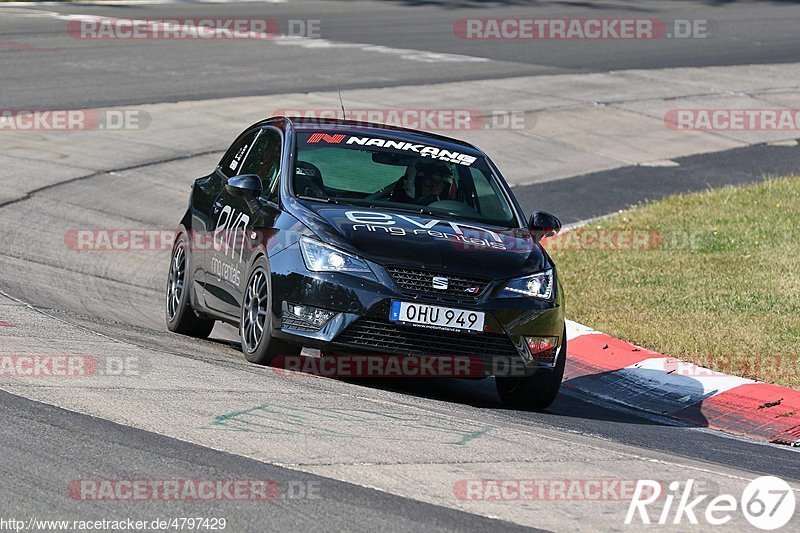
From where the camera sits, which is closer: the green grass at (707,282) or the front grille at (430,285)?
the front grille at (430,285)

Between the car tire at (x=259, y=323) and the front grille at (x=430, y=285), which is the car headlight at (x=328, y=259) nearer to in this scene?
the front grille at (x=430, y=285)

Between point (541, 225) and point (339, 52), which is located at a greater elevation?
point (541, 225)

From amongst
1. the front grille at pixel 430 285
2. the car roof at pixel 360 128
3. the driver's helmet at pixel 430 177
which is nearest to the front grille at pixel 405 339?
the front grille at pixel 430 285

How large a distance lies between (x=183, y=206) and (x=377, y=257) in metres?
7.85

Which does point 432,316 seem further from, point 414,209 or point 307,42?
point 307,42

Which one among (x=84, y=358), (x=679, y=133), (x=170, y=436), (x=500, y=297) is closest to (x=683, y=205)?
(x=679, y=133)

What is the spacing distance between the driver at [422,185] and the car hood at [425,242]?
312 mm

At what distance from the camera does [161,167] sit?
1673cm

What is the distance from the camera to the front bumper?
25.4 feet

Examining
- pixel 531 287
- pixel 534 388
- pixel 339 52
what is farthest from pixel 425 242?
pixel 339 52

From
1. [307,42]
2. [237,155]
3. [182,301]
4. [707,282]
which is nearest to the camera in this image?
[182,301]

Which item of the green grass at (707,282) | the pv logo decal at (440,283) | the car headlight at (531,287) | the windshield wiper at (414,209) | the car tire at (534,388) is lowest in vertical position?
the green grass at (707,282)

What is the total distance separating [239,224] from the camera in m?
8.98

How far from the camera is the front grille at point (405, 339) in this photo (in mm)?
7758
